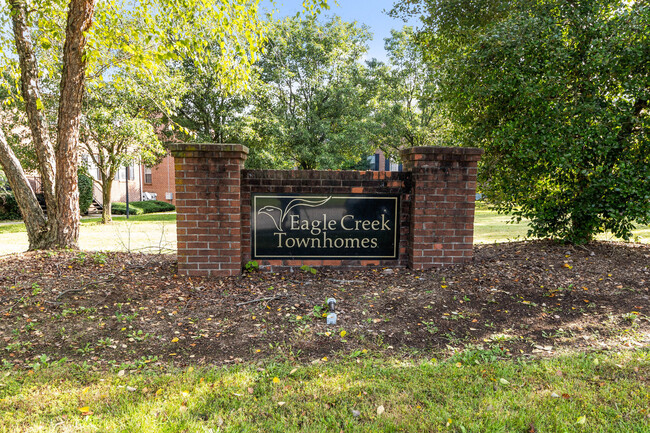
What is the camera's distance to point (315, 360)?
3.21 meters

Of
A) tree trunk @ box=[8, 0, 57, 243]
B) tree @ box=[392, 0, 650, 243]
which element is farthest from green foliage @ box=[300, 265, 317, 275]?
tree trunk @ box=[8, 0, 57, 243]

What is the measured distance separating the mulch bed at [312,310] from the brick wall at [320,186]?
0.70 feet

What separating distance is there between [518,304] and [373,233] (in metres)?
1.98

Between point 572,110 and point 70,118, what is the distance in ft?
23.6

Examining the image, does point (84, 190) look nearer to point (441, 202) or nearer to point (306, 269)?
point (306, 269)

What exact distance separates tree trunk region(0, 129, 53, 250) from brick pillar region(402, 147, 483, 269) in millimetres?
5474

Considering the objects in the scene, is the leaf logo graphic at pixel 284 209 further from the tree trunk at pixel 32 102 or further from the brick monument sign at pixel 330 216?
the tree trunk at pixel 32 102

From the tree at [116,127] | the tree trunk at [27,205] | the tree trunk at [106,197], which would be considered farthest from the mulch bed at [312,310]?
the tree trunk at [106,197]

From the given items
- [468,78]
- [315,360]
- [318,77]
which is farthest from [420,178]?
[318,77]

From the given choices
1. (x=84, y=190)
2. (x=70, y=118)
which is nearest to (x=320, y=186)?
(x=70, y=118)

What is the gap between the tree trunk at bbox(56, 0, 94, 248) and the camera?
566 cm

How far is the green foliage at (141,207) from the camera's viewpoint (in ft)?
80.1

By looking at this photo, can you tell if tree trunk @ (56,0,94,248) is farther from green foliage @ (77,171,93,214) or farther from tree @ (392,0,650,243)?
green foliage @ (77,171,93,214)

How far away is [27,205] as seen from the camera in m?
6.25
